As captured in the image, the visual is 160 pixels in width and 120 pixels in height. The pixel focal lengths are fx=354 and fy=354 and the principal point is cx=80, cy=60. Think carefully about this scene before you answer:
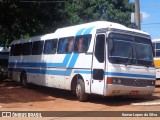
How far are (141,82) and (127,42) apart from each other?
5.69 feet

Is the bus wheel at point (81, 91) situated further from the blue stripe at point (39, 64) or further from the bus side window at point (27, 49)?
the bus side window at point (27, 49)

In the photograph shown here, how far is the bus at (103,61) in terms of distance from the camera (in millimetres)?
13803

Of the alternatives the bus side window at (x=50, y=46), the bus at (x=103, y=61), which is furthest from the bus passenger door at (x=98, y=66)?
the bus side window at (x=50, y=46)

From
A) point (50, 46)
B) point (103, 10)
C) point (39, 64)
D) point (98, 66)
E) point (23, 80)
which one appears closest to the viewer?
point (98, 66)

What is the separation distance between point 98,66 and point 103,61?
335 millimetres

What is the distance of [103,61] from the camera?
45.5 feet

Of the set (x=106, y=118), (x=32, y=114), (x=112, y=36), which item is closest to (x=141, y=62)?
(x=112, y=36)

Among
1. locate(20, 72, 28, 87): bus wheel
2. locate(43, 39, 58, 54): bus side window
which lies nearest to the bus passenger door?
locate(43, 39, 58, 54): bus side window

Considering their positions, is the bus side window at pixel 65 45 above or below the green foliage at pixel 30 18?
below

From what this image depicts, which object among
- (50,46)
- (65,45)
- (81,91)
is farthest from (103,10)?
(81,91)

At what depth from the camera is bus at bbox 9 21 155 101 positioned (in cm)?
1380

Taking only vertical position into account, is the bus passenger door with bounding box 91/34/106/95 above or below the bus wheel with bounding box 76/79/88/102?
above

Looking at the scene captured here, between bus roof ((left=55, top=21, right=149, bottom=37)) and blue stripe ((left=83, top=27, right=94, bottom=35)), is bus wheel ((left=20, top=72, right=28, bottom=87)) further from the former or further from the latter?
blue stripe ((left=83, top=27, right=94, bottom=35))

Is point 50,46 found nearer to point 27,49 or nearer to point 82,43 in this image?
point 82,43
